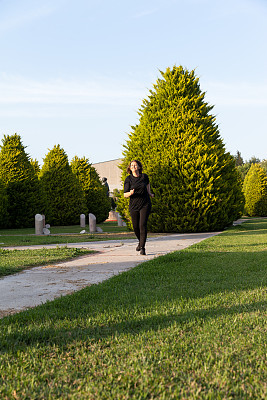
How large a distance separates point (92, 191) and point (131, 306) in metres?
21.6

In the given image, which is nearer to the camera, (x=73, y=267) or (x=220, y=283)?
(x=220, y=283)

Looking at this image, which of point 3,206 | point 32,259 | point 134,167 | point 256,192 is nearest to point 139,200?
point 134,167

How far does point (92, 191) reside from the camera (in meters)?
24.5


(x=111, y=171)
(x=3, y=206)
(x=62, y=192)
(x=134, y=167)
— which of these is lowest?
(x=3, y=206)

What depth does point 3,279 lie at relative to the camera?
15.4 ft

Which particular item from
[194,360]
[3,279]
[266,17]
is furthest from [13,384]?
[266,17]

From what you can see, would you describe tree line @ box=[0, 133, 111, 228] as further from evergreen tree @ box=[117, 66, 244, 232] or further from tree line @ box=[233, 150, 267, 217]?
tree line @ box=[233, 150, 267, 217]

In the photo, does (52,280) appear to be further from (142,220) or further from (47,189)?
(47,189)

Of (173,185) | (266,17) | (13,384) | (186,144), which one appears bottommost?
(13,384)

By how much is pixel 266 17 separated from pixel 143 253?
7286mm

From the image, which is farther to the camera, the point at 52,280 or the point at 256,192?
the point at 256,192

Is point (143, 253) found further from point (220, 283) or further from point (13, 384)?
point (13, 384)

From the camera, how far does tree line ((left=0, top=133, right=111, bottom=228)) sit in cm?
1942

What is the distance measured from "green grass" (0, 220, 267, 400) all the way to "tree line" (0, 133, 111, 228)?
53.1 ft
